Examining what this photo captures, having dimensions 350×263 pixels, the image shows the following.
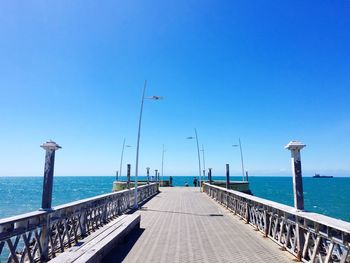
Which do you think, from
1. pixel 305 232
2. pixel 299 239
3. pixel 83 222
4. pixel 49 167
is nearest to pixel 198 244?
pixel 299 239

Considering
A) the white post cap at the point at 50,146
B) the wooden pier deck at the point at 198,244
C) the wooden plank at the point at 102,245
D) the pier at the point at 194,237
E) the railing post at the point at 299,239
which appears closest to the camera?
the wooden plank at the point at 102,245

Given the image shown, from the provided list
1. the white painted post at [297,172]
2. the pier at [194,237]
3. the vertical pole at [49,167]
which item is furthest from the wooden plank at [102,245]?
the white painted post at [297,172]

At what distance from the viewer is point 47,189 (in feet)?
20.2

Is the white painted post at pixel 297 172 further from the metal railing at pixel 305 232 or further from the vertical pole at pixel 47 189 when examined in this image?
the vertical pole at pixel 47 189

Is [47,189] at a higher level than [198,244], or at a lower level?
higher

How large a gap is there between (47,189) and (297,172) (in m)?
5.81

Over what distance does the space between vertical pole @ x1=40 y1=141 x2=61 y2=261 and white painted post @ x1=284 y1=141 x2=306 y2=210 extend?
5516 millimetres

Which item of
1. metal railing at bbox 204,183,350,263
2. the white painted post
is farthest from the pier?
the white painted post

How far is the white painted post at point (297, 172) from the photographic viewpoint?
6.02 m

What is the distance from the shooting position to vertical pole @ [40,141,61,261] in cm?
568

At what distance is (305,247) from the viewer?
17.9 feet

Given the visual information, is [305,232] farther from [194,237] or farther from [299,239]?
[194,237]

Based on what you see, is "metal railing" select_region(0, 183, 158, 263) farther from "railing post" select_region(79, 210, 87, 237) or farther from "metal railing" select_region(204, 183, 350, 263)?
"metal railing" select_region(204, 183, 350, 263)

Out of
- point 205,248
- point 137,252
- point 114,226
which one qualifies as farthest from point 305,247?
point 114,226
